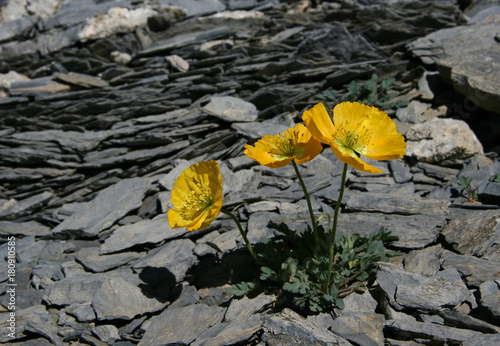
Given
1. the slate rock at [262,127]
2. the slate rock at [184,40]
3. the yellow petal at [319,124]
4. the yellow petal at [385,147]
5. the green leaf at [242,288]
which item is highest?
the yellow petal at [319,124]

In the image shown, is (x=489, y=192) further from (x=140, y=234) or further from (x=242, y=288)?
(x=140, y=234)

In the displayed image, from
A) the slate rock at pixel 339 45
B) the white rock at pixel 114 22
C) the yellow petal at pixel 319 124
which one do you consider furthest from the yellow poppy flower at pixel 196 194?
the white rock at pixel 114 22

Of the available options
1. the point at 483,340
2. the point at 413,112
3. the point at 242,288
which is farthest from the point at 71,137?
the point at 483,340

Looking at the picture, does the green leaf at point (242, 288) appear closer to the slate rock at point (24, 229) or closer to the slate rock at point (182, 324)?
the slate rock at point (182, 324)

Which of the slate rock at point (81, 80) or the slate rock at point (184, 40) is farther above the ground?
the slate rock at point (184, 40)

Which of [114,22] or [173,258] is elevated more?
[114,22]

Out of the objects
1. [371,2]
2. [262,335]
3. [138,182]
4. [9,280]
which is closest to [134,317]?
[262,335]
